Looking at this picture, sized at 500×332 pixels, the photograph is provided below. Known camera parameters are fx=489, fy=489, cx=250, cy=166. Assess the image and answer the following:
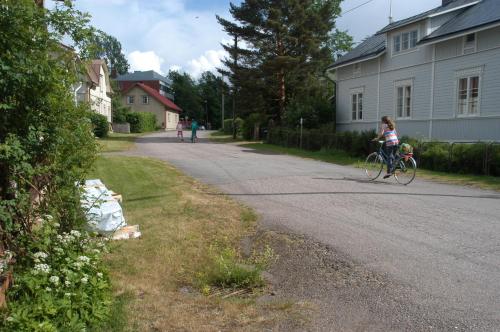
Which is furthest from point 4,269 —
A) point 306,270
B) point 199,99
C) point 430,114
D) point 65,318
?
point 199,99

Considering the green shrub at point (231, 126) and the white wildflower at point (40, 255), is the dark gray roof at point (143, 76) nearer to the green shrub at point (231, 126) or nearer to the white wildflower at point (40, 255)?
the green shrub at point (231, 126)

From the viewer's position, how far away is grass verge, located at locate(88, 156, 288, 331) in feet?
14.3

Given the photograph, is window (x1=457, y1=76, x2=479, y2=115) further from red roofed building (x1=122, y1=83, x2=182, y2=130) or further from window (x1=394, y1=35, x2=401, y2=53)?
red roofed building (x1=122, y1=83, x2=182, y2=130)

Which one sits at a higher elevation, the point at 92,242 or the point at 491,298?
the point at 92,242

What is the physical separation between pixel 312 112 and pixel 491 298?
28117 millimetres

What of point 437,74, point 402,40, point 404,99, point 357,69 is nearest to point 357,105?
point 357,69

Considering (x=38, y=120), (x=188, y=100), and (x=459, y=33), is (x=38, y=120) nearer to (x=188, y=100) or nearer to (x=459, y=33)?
(x=459, y=33)

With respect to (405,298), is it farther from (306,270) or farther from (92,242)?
(92,242)

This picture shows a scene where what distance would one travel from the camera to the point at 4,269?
3.82 metres

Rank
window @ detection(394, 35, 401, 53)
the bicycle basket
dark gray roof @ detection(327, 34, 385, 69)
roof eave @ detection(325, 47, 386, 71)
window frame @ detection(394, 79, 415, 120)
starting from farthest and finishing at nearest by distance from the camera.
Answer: dark gray roof @ detection(327, 34, 385, 69) → roof eave @ detection(325, 47, 386, 71) → window @ detection(394, 35, 401, 53) → window frame @ detection(394, 79, 415, 120) → the bicycle basket

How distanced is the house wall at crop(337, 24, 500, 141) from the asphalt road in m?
7.73

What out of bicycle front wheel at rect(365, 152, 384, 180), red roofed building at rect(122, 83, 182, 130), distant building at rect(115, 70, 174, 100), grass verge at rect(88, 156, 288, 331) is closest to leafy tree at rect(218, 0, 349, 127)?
bicycle front wheel at rect(365, 152, 384, 180)

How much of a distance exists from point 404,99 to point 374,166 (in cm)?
1191

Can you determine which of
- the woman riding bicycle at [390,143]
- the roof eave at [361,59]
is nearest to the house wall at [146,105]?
the roof eave at [361,59]
